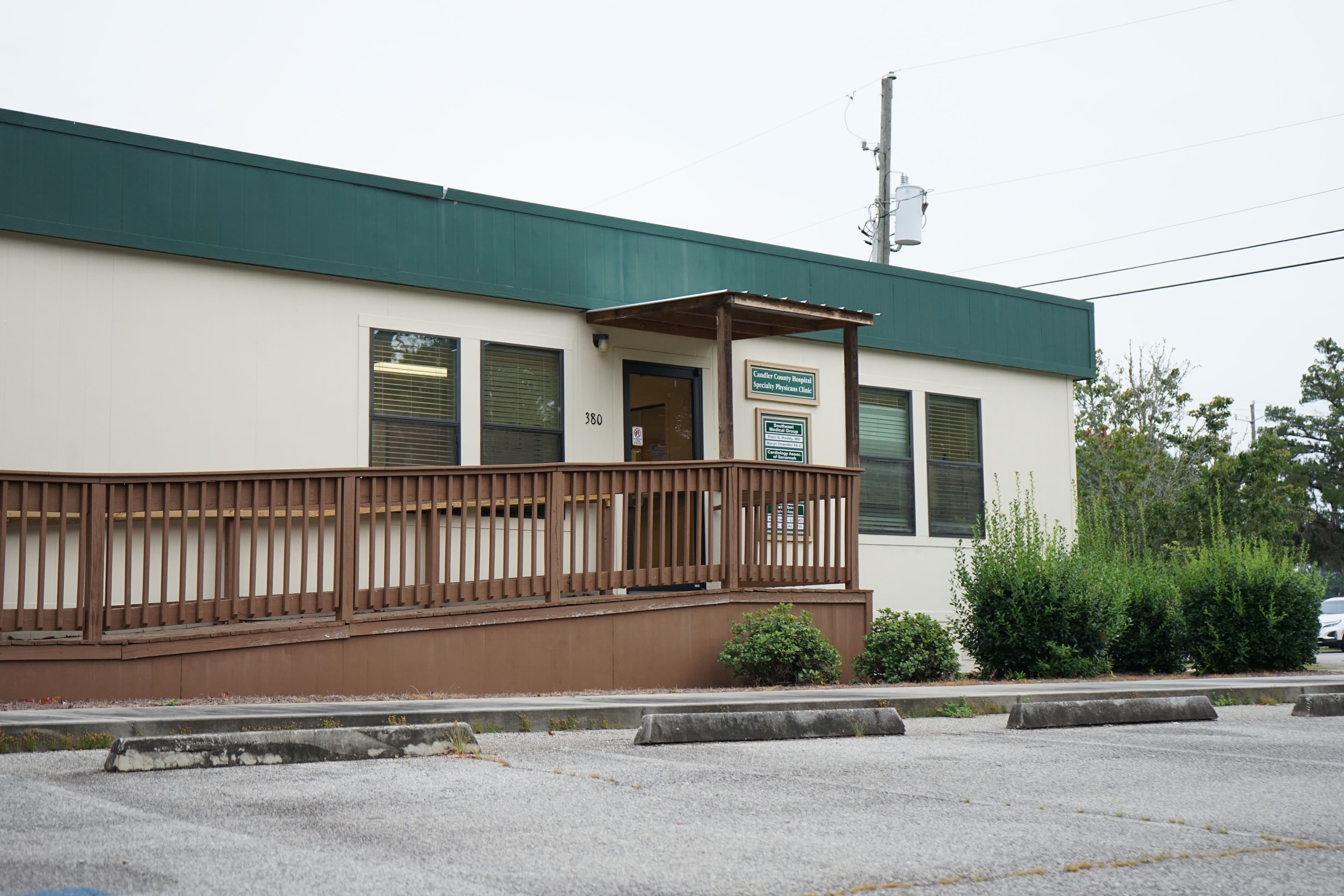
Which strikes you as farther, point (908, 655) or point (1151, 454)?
point (1151, 454)

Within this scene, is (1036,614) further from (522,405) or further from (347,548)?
(347,548)

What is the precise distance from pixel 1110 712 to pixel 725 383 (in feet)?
16.1

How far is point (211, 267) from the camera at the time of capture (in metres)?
11.3

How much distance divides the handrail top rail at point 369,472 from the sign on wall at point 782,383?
2191 mm

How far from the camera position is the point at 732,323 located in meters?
13.6

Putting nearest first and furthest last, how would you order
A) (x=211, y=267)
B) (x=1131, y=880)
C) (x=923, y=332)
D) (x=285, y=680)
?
(x=1131, y=880) → (x=285, y=680) → (x=211, y=267) → (x=923, y=332)

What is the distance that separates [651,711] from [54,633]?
477 cm

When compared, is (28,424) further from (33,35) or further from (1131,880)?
(33,35)

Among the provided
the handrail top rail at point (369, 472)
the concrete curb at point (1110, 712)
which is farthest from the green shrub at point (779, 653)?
the concrete curb at point (1110, 712)

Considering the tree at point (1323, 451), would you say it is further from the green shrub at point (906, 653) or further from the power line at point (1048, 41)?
the green shrub at point (906, 653)

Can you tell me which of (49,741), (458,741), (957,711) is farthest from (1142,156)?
(49,741)

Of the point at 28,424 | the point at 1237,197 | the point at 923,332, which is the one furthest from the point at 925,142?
the point at 28,424

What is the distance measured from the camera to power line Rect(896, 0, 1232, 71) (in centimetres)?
2777

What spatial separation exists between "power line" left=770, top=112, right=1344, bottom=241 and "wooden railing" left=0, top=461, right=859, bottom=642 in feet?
72.8
